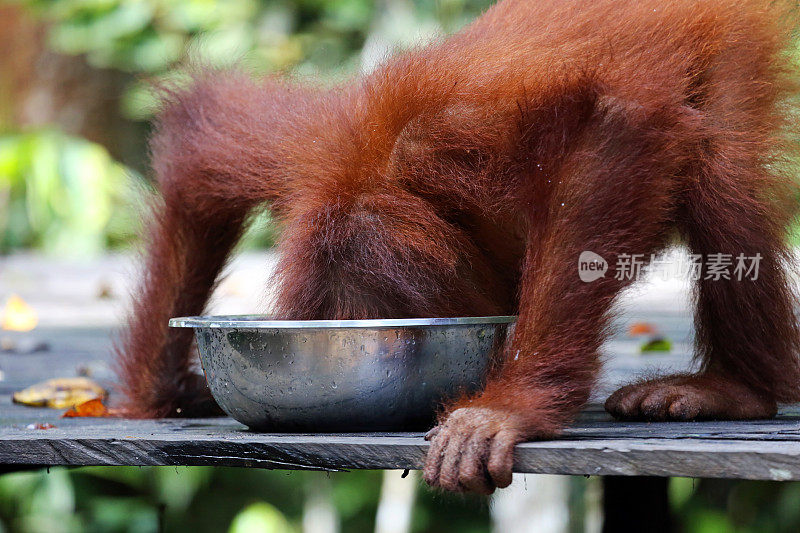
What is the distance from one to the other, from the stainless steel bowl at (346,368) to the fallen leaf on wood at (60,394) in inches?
32.2

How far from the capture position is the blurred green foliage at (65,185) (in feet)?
22.2

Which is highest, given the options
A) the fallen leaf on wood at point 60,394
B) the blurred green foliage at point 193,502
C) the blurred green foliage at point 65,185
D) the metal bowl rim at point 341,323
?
the blurred green foliage at point 65,185

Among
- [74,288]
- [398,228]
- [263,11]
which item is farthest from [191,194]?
[263,11]

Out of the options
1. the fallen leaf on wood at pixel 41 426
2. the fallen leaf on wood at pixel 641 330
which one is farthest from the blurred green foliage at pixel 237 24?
the fallen leaf on wood at pixel 41 426

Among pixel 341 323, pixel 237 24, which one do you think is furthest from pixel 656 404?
pixel 237 24

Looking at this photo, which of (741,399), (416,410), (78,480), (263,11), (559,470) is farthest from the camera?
(263,11)

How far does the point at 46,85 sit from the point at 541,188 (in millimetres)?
7710

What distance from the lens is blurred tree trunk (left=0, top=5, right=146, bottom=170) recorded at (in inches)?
343

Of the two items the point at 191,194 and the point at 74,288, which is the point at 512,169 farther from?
the point at 74,288

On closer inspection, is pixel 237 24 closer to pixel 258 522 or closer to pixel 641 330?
pixel 258 522

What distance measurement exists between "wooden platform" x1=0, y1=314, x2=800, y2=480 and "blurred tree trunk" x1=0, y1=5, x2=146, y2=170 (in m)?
6.90

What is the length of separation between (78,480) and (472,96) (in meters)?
3.31

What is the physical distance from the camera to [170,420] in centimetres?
232

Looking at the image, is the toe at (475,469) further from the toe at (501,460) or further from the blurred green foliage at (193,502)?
the blurred green foliage at (193,502)
